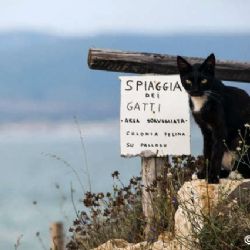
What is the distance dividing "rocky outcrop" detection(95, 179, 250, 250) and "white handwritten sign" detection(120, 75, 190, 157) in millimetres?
1099

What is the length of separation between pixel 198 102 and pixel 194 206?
50.5 inches

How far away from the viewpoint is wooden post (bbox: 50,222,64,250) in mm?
8211

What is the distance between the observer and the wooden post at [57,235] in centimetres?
821

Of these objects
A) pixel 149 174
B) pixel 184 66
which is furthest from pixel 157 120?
pixel 184 66

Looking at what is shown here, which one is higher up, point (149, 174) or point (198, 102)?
point (198, 102)

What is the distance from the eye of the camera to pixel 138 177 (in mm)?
8164

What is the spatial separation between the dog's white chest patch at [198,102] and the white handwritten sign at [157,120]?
886mm

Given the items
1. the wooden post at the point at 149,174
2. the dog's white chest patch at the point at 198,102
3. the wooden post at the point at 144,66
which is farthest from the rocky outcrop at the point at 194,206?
the wooden post at the point at 144,66

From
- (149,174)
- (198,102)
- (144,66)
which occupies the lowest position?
(149,174)

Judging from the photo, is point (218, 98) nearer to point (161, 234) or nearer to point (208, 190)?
point (208, 190)

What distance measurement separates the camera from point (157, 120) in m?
7.81

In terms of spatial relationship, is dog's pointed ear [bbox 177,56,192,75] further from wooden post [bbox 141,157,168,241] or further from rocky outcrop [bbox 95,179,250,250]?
wooden post [bbox 141,157,168,241]

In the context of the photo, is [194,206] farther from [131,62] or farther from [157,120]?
[131,62]

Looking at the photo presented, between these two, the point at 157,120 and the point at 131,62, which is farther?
the point at 131,62
